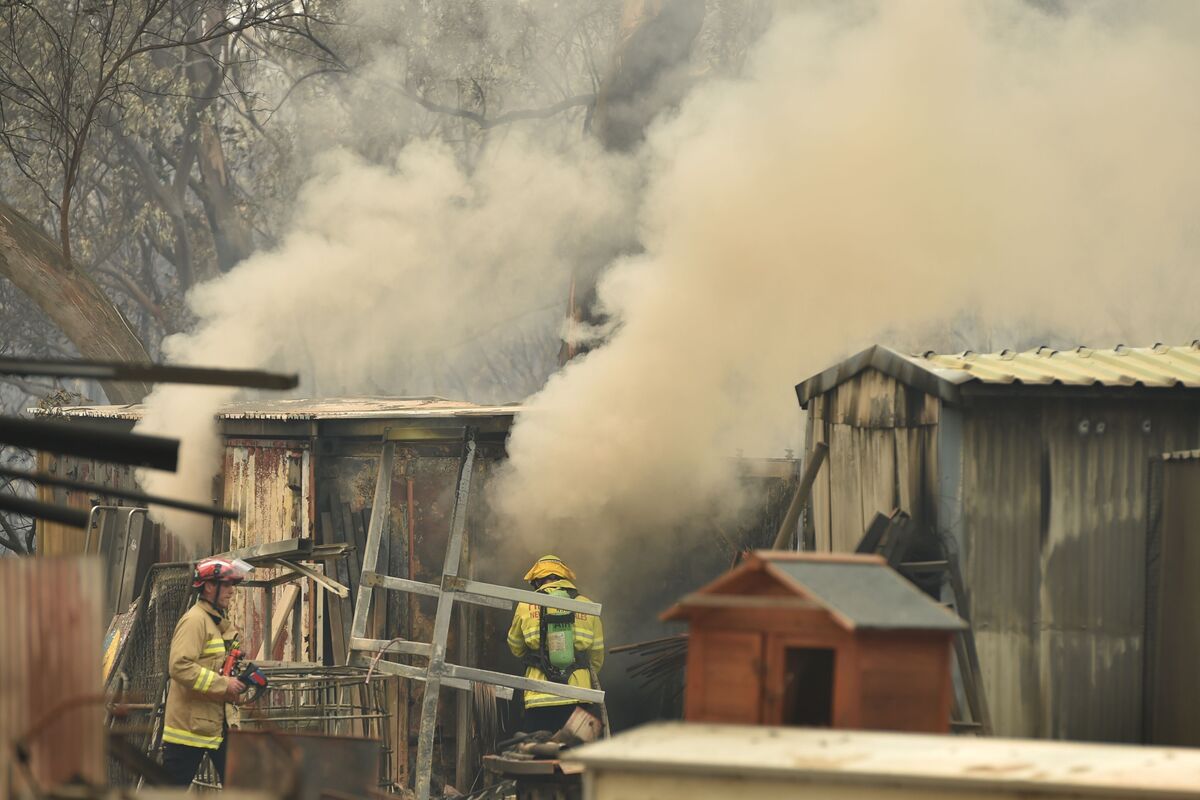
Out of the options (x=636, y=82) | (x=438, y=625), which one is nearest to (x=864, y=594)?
(x=438, y=625)

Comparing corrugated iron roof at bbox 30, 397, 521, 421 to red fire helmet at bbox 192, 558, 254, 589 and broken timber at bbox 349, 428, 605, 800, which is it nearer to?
broken timber at bbox 349, 428, 605, 800

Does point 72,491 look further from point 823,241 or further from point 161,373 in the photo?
point 161,373

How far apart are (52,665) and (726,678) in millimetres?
2738

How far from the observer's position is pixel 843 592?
6.47 metres

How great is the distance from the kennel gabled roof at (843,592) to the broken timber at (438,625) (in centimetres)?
430

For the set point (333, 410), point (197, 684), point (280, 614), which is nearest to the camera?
point (197, 684)

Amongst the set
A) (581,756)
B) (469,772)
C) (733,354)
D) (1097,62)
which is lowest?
(469,772)

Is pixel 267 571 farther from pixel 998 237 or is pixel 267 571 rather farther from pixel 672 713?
pixel 998 237

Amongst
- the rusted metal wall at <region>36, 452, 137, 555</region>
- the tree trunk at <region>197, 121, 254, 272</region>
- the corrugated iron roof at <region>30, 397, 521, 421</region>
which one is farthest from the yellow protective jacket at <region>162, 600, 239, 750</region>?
the tree trunk at <region>197, 121, 254, 272</region>

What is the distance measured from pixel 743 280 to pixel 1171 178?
5.75 metres

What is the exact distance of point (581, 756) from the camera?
5609 mm

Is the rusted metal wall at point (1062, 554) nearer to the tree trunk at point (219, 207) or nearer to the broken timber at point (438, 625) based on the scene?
the broken timber at point (438, 625)

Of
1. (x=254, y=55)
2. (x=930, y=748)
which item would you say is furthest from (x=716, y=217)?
(x=254, y=55)

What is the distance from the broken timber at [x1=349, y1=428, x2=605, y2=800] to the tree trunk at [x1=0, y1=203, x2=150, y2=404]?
11577 mm
